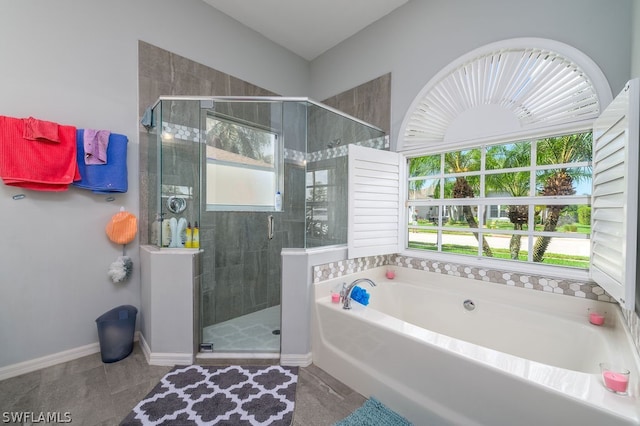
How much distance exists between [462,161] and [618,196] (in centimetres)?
131

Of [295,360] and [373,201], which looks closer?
[295,360]

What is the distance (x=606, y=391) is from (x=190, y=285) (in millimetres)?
2367

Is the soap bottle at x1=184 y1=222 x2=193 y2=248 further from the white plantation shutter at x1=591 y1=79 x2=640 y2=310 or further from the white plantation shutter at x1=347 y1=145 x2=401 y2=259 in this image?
the white plantation shutter at x1=591 y1=79 x2=640 y2=310

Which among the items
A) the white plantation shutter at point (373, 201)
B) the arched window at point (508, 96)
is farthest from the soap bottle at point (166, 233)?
the arched window at point (508, 96)

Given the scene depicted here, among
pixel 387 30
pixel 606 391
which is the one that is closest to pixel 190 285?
pixel 606 391

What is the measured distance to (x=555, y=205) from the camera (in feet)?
6.31

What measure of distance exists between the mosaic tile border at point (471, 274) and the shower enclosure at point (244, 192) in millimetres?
260

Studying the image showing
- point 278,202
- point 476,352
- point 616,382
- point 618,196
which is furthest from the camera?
point 278,202

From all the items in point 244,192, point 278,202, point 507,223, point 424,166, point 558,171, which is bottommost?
point 507,223

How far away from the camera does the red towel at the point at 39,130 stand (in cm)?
180

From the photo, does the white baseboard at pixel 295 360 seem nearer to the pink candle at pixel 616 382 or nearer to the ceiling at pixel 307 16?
the pink candle at pixel 616 382

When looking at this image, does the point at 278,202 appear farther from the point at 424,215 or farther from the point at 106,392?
the point at 106,392

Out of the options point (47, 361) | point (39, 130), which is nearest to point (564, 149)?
point (39, 130)

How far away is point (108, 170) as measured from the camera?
2094mm
